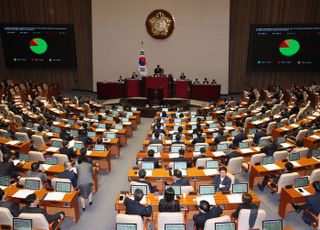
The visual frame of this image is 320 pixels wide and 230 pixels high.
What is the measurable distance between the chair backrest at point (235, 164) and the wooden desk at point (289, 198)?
1700 mm

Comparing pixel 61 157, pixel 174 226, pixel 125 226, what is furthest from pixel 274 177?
pixel 61 157

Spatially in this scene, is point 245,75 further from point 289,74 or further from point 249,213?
point 249,213

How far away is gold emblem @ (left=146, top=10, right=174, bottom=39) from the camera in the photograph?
23.1 metres

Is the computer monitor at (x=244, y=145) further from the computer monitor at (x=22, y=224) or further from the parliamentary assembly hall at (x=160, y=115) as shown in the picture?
the computer monitor at (x=22, y=224)

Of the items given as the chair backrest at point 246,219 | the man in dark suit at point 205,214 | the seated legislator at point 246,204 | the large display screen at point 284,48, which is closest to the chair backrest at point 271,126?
the seated legislator at point 246,204

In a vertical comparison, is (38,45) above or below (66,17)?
below

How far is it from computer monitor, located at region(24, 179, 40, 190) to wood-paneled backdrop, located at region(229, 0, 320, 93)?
19.6 metres

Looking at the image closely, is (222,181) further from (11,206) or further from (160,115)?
(160,115)

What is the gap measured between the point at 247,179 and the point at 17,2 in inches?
933

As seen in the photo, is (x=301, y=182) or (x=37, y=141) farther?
(x=37, y=141)

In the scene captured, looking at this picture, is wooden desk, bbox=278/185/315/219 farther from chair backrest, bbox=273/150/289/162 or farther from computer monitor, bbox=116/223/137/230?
computer monitor, bbox=116/223/137/230

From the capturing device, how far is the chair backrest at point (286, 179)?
8.18 metres

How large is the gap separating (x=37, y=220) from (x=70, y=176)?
7.57 ft

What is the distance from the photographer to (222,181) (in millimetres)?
8156
